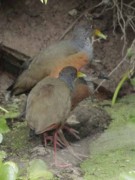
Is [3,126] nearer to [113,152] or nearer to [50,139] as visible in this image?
[50,139]

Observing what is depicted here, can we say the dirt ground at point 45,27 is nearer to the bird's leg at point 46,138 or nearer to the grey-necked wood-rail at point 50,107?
the grey-necked wood-rail at point 50,107

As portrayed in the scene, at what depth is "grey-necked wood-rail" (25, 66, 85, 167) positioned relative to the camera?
4688 mm

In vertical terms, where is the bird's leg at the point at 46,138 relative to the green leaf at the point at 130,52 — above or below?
below

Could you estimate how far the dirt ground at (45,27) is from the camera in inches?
265

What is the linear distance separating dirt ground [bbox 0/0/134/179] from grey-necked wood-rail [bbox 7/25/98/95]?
1.70ft

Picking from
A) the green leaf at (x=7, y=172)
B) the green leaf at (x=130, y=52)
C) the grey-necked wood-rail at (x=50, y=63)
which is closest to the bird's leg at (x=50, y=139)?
the grey-necked wood-rail at (x=50, y=63)

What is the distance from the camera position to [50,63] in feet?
19.5

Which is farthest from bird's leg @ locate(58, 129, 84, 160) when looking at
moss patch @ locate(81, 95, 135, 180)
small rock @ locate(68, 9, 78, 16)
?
small rock @ locate(68, 9, 78, 16)

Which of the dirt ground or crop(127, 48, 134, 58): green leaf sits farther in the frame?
the dirt ground

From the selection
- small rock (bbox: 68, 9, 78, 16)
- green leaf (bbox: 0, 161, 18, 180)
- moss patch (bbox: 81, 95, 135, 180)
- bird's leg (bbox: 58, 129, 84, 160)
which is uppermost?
small rock (bbox: 68, 9, 78, 16)

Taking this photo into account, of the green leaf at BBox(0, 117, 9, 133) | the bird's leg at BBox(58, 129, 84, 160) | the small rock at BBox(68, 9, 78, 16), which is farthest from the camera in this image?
Result: the small rock at BBox(68, 9, 78, 16)

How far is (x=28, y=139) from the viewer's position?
530 cm

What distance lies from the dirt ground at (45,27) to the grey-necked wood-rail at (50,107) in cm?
148

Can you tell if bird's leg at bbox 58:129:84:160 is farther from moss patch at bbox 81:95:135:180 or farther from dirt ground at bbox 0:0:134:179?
dirt ground at bbox 0:0:134:179
